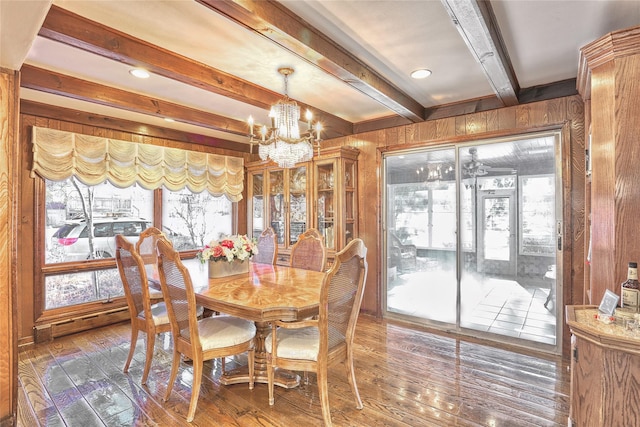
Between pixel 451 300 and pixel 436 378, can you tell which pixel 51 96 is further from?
pixel 451 300

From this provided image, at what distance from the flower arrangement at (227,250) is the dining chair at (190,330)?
0.53 metres

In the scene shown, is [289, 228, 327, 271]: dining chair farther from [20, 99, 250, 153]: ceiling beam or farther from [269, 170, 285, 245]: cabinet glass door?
[20, 99, 250, 153]: ceiling beam

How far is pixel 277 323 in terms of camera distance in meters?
2.10

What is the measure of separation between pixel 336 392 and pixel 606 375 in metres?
1.62

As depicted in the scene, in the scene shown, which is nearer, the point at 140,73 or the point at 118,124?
the point at 140,73

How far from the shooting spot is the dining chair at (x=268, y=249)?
373 cm

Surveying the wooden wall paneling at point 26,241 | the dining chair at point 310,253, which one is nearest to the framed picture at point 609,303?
the dining chair at point 310,253

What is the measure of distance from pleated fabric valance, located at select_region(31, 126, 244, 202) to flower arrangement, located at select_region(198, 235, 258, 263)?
201 cm

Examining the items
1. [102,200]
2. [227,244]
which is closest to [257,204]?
[102,200]

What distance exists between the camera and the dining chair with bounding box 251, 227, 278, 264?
373 cm

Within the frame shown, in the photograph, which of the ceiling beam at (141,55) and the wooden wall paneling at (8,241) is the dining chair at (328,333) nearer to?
the wooden wall paneling at (8,241)

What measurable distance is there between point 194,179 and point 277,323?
3.25 metres

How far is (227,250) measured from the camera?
2783mm

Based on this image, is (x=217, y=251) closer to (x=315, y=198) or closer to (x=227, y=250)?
(x=227, y=250)
